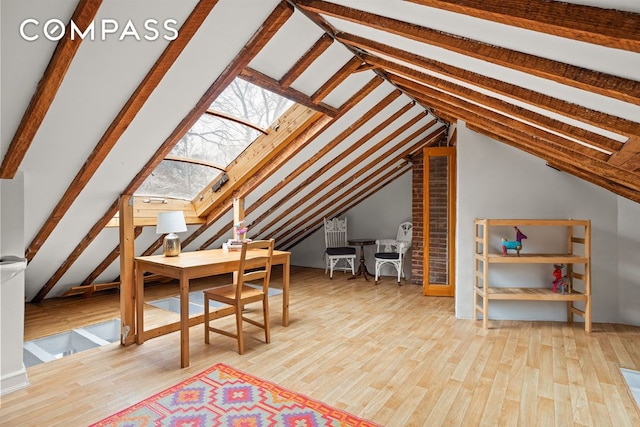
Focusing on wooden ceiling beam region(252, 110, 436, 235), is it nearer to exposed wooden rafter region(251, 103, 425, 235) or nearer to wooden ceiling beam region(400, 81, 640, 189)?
exposed wooden rafter region(251, 103, 425, 235)

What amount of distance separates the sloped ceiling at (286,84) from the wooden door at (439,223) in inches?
36.7

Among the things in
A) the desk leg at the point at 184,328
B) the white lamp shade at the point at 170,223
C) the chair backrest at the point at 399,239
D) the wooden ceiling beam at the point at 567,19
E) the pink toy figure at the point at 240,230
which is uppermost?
the wooden ceiling beam at the point at 567,19

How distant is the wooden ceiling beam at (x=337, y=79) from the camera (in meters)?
2.98

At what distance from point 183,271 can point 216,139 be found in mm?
1629

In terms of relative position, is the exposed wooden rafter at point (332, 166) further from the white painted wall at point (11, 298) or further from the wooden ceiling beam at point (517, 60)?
the white painted wall at point (11, 298)

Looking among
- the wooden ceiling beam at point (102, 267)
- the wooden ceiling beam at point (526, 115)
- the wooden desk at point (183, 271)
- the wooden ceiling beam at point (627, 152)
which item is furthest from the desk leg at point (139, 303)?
the wooden ceiling beam at point (627, 152)

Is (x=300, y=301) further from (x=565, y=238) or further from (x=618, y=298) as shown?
(x=618, y=298)

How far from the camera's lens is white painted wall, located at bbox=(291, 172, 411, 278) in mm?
6398

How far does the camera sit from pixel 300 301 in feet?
15.2

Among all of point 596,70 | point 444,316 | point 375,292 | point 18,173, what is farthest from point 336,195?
point 596,70

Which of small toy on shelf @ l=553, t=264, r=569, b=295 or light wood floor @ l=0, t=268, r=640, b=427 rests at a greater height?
small toy on shelf @ l=553, t=264, r=569, b=295

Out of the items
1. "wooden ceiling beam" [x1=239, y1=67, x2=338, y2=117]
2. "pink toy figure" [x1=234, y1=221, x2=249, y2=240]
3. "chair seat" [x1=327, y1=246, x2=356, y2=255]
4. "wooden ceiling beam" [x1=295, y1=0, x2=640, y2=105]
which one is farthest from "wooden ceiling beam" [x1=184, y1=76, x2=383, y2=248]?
"chair seat" [x1=327, y1=246, x2=356, y2=255]

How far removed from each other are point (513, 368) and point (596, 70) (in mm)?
2312

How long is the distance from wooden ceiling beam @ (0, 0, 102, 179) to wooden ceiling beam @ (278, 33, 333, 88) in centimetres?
144
